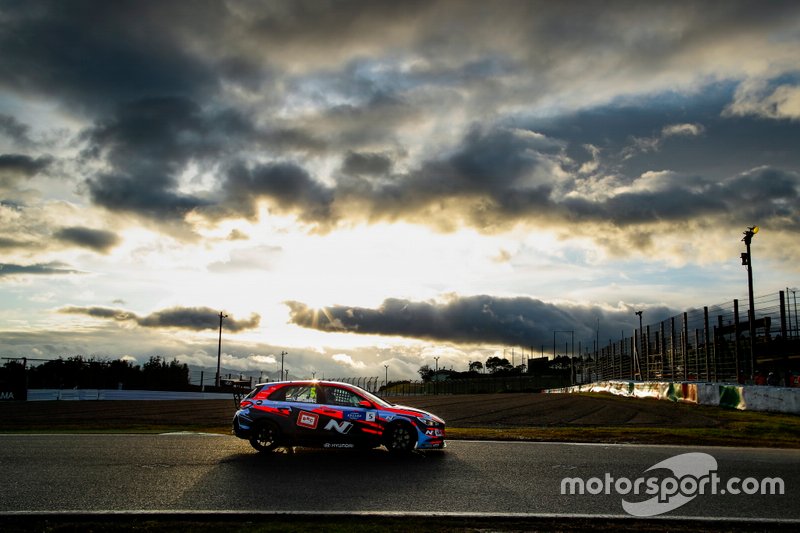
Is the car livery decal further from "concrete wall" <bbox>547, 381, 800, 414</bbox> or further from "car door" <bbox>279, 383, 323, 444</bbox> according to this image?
"concrete wall" <bbox>547, 381, 800, 414</bbox>

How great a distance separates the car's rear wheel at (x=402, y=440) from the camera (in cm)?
1366

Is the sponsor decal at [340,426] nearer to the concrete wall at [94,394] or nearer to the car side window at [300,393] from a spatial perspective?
the car side window at [300,393]

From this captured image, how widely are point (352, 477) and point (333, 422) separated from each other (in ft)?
10.3

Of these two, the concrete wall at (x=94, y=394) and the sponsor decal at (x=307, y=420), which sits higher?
the sponsor decal at (x=307, y=420)

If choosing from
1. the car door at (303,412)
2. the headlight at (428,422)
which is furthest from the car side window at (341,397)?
the headlight at (428,422)

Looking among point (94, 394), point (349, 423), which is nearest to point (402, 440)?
point (349, 423)

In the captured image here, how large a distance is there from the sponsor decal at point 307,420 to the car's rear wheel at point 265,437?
50cm

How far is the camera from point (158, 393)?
56125 mm

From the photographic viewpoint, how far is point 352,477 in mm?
10742

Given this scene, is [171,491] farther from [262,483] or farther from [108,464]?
[108,464]

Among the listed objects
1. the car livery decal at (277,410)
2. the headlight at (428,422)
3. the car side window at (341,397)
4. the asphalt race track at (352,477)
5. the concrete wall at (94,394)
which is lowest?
the concrete wall at (94,394)

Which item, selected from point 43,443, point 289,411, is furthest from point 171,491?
point 43,443

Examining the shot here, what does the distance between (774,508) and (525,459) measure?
4.58 m

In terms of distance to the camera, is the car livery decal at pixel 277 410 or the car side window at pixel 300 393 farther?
the car side window at pixel 300 393
